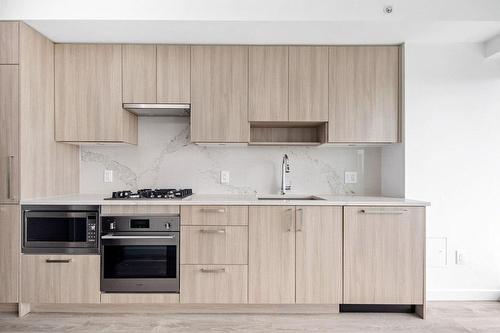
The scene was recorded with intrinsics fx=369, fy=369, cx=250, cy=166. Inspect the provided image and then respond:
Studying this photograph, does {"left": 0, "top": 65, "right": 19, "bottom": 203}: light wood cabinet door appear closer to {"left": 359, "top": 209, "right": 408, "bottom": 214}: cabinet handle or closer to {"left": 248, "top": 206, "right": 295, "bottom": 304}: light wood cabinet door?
{"left": 248, "top": 206, "right": 295, "bottom": 304}: light wood cabinet door

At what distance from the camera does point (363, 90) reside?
3004mm

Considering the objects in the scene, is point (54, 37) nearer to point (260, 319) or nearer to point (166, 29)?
point (166, 29)

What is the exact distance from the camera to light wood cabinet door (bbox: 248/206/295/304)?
2.72 m

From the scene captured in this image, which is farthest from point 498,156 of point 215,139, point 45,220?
point 45,220

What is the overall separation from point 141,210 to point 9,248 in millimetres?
973

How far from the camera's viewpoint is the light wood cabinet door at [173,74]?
2992 millimetres

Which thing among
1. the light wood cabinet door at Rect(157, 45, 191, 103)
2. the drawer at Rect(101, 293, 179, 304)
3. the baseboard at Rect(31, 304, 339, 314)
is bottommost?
the baseboard at Rect(31, 304, 339, 314)

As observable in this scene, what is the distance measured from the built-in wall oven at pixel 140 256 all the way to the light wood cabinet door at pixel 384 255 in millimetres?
1277

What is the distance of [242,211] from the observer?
272 centimetres

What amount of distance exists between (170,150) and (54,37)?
1282 millimetres

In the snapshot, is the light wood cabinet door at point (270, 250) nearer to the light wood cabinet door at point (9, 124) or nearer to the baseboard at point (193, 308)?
the baseboard at point (193, 308)

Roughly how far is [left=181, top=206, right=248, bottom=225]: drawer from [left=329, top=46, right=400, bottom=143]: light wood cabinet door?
100 cm

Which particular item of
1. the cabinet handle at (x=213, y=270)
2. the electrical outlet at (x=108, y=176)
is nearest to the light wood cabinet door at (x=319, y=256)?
the cabinet handle at (x=213, y=270)

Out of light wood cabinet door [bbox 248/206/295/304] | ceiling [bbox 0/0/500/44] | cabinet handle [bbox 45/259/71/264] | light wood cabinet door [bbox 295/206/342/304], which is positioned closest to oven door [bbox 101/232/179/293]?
cabinet handle [bbox 45/259/71/264]
